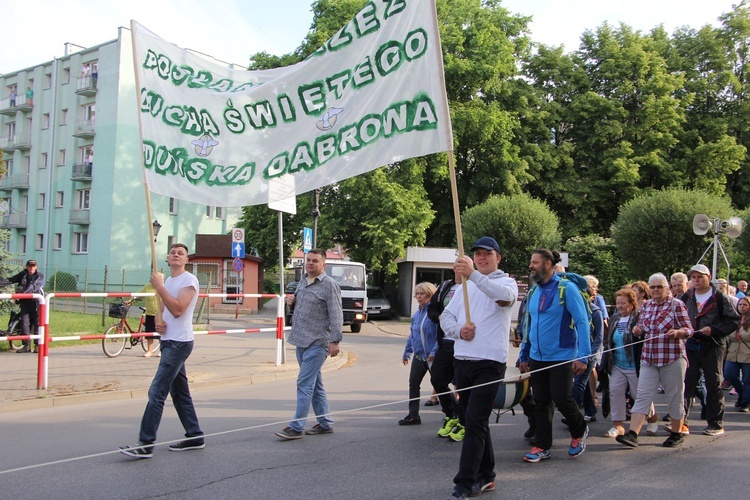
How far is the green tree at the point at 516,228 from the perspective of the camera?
90.8 feet

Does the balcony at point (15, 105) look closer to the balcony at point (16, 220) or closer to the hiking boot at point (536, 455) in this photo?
the balcony at point (16, 220)

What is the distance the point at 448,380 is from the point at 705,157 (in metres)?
30.5

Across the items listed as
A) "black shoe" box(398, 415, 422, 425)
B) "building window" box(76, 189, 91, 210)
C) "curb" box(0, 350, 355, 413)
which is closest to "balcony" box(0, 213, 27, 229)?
"building window" box(76, 189, 91, 210)

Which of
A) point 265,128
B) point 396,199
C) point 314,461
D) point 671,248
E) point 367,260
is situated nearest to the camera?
point 314,461

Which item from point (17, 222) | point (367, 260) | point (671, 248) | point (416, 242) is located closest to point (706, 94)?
point (671, 248)

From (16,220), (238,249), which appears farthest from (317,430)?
(16,220)

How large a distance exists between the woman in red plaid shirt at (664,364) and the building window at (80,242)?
4327cm

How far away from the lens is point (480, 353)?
4.88 m

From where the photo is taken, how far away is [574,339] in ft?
19.1

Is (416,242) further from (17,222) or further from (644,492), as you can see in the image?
(17,222)

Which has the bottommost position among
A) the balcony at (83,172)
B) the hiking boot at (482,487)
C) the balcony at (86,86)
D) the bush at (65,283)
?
the hiking boot at (482,487)

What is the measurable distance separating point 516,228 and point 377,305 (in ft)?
24.1

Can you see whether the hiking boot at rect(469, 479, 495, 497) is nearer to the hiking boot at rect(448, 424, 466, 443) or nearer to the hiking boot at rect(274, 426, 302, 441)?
the hiking boot at rect(448, 424, 466, 443)

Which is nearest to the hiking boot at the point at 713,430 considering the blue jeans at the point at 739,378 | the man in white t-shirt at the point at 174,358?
the blue jeans at the point at 739,378
